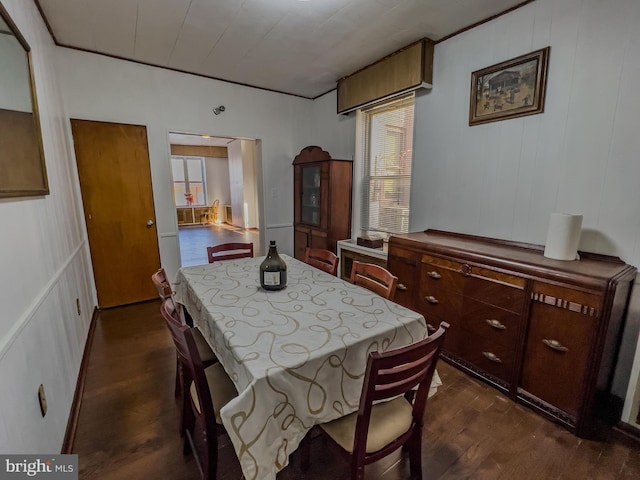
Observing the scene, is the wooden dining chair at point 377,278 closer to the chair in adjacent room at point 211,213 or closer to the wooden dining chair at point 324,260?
the wooden dining chair at point 324,260

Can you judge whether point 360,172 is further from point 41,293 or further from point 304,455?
point 41,293

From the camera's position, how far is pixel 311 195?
3.93 metres

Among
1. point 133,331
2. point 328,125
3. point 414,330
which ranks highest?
point 328,125

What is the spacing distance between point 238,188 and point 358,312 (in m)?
7.85

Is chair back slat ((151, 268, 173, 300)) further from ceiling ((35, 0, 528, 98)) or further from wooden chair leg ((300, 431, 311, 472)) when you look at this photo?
ceiling ((35, 0, 528, 98))

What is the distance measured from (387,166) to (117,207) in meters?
3.02

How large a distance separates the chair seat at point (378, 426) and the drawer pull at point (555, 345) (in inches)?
39.9

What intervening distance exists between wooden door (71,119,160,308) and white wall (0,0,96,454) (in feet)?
1.23

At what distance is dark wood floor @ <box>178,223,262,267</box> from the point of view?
18.0 ft

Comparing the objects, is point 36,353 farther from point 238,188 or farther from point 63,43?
point 238,188

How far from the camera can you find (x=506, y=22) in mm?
2178

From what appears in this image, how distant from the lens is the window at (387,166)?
3.10 m

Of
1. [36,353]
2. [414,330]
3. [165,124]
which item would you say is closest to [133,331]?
[36,353]

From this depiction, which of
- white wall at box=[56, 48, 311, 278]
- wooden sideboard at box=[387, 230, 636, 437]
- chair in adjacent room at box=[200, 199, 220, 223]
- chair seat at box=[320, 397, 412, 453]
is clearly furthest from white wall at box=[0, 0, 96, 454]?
chair in adjacent room at box=[200, 199, 220, 223]
